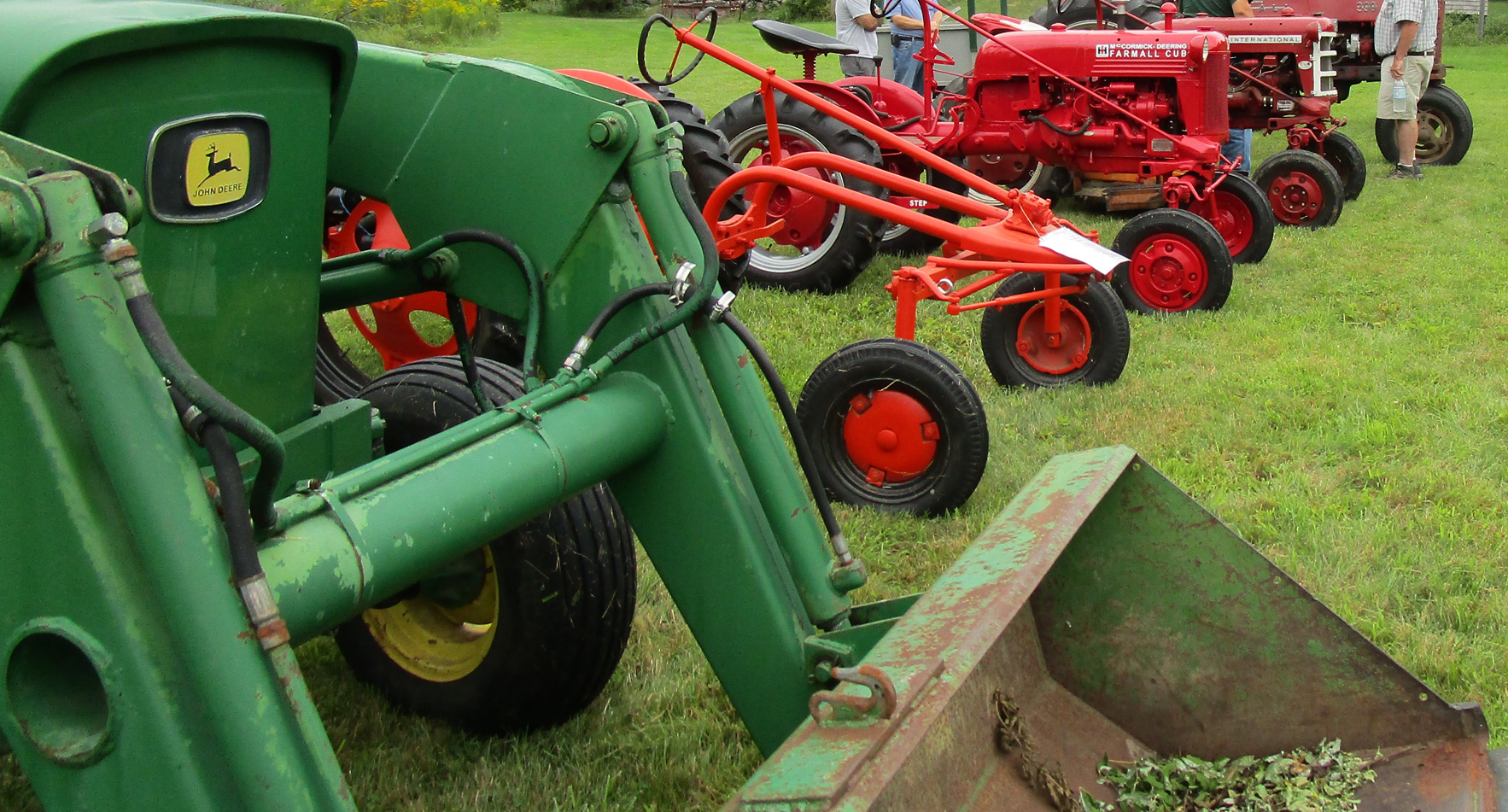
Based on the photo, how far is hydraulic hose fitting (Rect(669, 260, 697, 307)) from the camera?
204cm

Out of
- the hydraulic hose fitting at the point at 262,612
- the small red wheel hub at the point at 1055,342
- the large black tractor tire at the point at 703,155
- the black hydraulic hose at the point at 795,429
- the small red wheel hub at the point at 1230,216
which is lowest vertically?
the small red wheel hub at the point at 1230,216

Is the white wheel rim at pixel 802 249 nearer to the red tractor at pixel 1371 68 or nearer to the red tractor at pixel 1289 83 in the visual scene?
the red tractor at pixel 1289 83

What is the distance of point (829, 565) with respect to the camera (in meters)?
2.10

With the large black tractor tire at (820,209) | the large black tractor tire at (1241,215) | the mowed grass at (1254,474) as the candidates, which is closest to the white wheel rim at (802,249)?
the large black tractor tire at (820,209)

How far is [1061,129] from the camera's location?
7.41 m

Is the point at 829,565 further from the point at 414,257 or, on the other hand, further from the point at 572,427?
the point at 414,257

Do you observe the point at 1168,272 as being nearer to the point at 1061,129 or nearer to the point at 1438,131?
the point at 1061,129

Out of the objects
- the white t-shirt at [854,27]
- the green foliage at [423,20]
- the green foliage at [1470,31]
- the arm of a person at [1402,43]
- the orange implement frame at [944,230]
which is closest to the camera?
the orange implement frame at [944,230]

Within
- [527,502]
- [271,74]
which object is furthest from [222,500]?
[271,74]

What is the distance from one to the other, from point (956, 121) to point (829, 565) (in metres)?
6.12

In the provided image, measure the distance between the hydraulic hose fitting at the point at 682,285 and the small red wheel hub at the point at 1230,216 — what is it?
572 centimetres

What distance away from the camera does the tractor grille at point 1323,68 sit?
914 centimetres

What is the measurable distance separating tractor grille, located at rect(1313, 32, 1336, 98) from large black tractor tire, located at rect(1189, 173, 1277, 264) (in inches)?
102

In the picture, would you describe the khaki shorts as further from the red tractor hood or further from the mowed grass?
the red tractor hood
